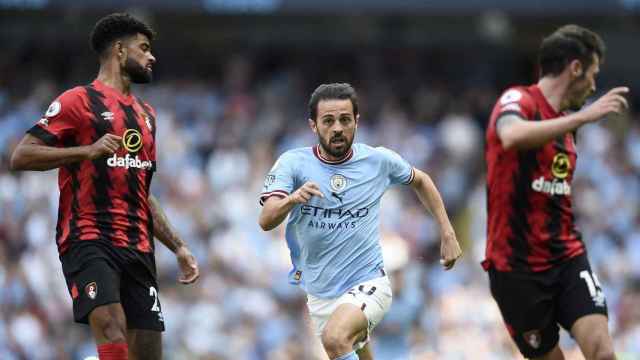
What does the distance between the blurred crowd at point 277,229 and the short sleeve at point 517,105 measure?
6928 mm

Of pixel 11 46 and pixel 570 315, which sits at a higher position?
pixel 11 46

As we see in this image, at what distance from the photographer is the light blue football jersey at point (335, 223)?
9.52 meters

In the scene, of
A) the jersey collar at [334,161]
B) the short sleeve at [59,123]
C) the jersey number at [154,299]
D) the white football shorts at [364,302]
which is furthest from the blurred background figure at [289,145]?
the short sleeve at [59,123]

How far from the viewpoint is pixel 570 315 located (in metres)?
8.97

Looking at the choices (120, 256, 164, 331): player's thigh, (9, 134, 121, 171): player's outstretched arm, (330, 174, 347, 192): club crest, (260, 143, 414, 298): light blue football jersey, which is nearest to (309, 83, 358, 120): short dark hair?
(260, 143, 414, 298): light blue football jersey

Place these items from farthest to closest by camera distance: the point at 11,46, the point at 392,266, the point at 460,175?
the point at 11,46 → the point at 460,175 → the point at 392,266

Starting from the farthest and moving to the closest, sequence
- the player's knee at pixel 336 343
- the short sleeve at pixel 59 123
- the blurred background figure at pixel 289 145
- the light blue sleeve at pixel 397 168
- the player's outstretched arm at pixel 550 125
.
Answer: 1. the blurred background figure at pixel 289 145
2. the light blue sleeve at pixel 397 168
3. the player's knee at pixel 336 343
4. the short sleeve at pixel 59 123
5. the player's outstretched arm at pixel 550 125

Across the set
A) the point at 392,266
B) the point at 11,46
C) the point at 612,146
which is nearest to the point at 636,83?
the point at 612,146

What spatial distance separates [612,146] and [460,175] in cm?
246

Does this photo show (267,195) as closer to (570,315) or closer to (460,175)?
(570,315)

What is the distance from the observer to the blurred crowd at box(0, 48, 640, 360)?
16250 millimetres

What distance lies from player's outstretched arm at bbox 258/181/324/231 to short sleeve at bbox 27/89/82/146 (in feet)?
4.58

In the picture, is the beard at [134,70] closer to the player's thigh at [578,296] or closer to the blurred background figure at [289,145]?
the player's thigh at [578,296]

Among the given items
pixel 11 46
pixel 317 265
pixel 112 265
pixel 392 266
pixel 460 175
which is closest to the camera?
pixel 112 265
